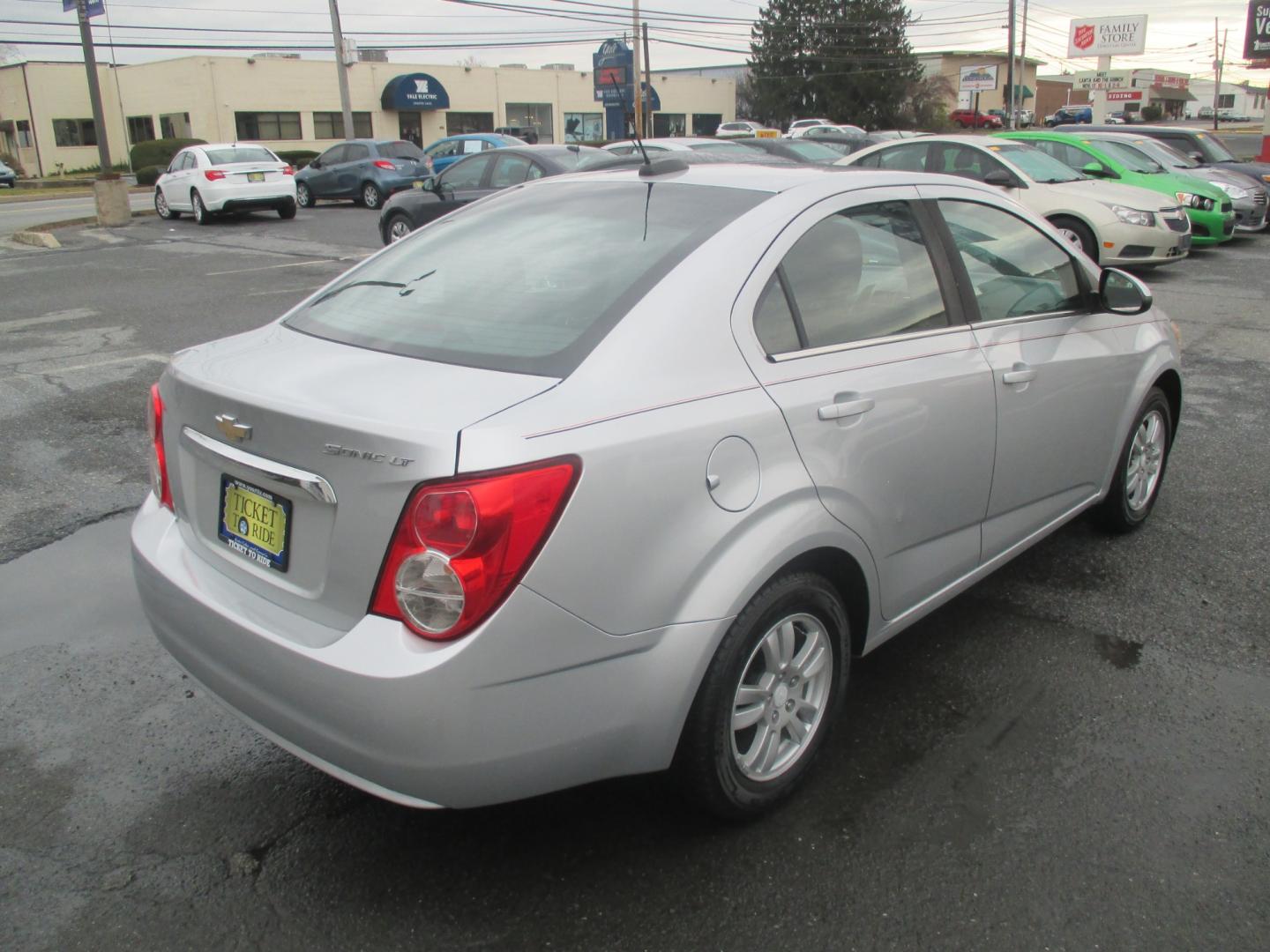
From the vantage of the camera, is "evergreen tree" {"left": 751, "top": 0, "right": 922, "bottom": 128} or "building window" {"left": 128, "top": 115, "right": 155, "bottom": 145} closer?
"building window" {"left": 128, "top": 115, "right": 155, "bottom": 145}

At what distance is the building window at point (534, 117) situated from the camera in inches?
2309

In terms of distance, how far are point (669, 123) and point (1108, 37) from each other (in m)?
37.6

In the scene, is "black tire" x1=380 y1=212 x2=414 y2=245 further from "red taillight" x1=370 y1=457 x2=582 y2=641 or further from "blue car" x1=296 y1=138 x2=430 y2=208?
"red taillight" x1=370 y1=457 x2=582 y2=641

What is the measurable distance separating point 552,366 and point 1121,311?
103 inches

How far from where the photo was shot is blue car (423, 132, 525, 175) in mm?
24281

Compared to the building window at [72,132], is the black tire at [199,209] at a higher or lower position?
lower

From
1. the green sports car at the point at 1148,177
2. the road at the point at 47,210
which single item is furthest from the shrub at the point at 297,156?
the green sports car at the point at 1148,177

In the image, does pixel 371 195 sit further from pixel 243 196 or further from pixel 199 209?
pixel 199 209

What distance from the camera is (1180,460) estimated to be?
589cm

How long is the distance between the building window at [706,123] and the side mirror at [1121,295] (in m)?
70.0

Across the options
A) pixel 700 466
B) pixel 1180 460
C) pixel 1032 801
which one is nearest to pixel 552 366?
pixel 700 466

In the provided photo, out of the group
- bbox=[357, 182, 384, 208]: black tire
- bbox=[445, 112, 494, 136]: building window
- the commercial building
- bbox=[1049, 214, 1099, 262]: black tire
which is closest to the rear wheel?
bbox=[1049, 214, 1099, 262]: black tire

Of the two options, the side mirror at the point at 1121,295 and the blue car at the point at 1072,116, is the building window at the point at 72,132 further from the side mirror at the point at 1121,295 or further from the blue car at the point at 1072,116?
the blue car at the point at 1072,116

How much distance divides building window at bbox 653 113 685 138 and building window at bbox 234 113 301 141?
23468mm
